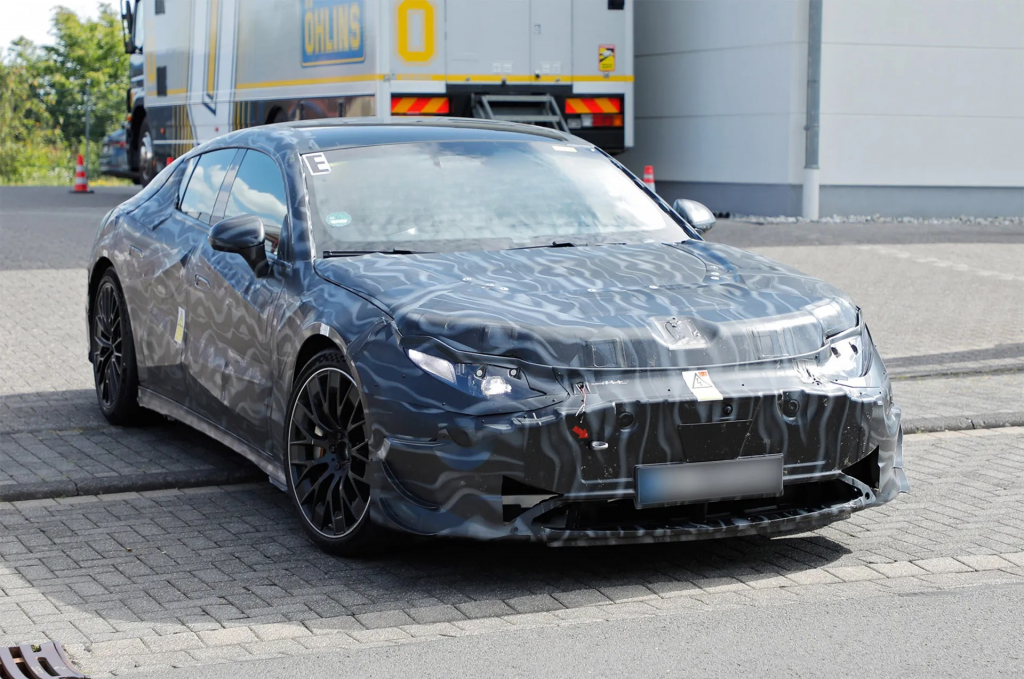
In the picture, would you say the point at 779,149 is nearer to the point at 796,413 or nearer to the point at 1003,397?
the point at 1003,397

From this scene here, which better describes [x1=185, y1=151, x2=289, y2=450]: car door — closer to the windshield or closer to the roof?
the roof

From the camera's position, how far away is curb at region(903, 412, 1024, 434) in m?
7.71

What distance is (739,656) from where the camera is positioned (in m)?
4.28

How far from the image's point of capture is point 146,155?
24.6 meters

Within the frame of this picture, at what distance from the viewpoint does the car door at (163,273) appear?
22.4 ft

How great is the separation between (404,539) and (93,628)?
3.61 feet

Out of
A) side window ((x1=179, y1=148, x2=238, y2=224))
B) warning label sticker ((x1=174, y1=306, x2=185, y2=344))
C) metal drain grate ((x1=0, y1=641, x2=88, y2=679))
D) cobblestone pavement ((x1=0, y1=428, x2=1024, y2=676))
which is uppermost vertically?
side window ((x1=179, y1=148, x2=238, y2=224))

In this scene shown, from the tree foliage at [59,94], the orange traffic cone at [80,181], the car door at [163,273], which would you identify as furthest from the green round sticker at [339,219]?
the tree foliage at [59,94]

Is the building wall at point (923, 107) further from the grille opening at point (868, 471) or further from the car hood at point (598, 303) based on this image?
the grille opening at point (868, 471)

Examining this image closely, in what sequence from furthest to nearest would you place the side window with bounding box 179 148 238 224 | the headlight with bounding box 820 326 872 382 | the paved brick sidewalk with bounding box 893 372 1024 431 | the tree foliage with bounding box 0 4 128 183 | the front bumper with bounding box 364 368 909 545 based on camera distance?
the tree foliage with bounding box 0 4 128 183
the paved brick sidewalk with bounding box 893 372 1024 431
the side window with bounding box 179 148 238 224
the headlight with bounding box 820 326 872 382
the front bumper with bounding box 364 368 909 545

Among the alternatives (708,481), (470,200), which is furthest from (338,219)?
(708,481)

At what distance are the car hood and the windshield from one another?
18 cm

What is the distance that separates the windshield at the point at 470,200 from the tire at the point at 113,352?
1825 mm

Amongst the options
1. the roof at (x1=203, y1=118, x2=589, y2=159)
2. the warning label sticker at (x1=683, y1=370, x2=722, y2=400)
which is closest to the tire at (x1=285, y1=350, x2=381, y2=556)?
the warning label sticker at (x1=683, y1=370, x2=722, y2=400)
